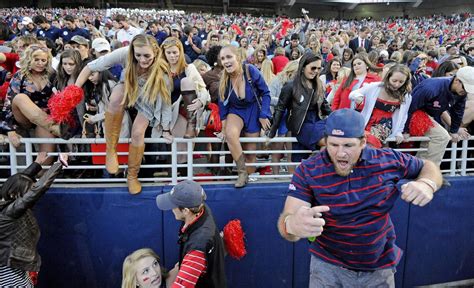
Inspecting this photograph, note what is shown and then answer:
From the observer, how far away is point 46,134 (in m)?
4.74

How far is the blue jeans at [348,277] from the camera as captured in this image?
9.33ft

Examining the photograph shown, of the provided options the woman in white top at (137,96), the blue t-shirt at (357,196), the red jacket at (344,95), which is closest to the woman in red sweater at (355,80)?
the red jacket at (344,95)

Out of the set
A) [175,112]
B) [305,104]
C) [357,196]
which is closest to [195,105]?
[175,112]

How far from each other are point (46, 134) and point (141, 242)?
1574 mm

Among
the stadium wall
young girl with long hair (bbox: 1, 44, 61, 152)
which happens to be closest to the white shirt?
young girl with long hair (bbox: 1, 44, 61, 152)

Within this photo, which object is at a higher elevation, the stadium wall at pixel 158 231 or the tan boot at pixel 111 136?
the tan boot at pixel 111 136

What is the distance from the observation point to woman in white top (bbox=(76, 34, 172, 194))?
14.0 feet

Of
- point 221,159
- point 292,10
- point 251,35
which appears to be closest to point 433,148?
point 221,159

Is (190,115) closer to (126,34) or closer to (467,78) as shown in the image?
(467,78)

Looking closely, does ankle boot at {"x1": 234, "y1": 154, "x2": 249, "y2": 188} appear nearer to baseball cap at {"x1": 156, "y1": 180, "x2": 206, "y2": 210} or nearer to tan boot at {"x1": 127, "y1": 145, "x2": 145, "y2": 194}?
tan boot at {"x1": 127, "y1": 145, "x2": 145, "y2": 194}

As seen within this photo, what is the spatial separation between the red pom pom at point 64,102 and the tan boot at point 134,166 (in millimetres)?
770

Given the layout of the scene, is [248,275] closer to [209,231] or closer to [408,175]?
[209,231]

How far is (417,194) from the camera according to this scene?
2395 millimetres

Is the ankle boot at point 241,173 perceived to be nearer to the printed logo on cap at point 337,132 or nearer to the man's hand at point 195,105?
the man's hand at point 195,105
